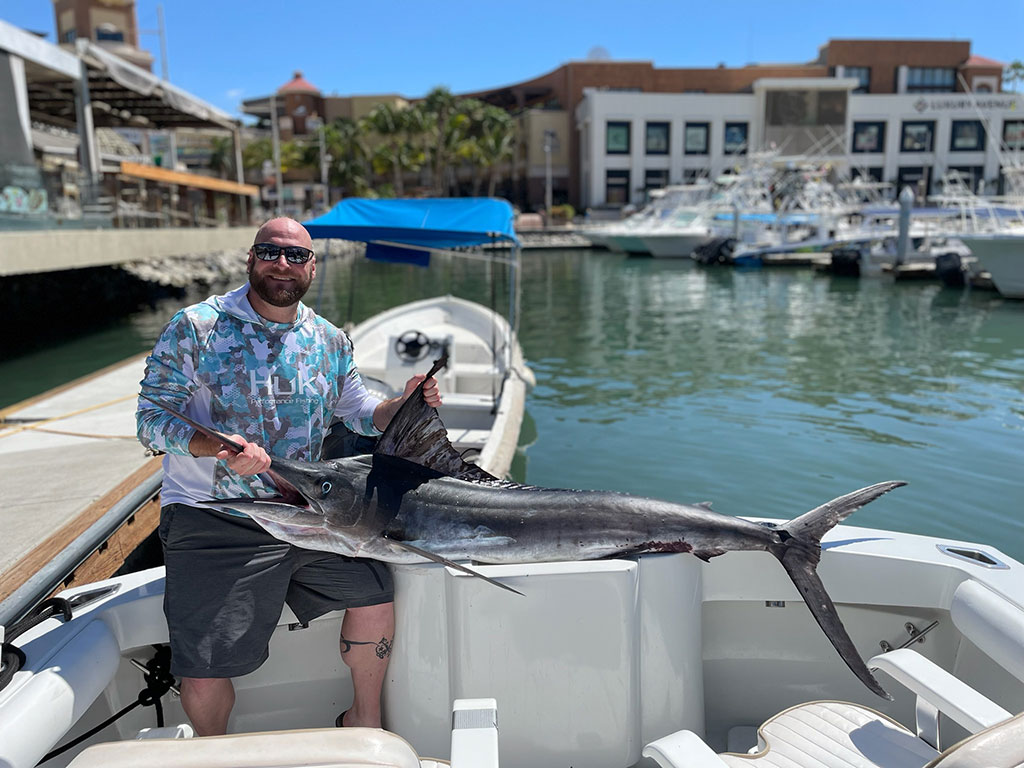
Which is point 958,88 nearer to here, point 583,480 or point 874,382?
point 874,382

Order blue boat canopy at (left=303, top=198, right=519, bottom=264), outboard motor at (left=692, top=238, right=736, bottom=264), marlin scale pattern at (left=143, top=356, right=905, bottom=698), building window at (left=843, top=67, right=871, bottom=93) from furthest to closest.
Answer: building window at (left=843, top=67, right=871, bottom=93) → outboard motor at (left=692, top=238, right=736, bottom=264) → blue boat canopy at (left=303, top=198, right=519, bottom=264) → marlin scale pattern at (left=143, top=356, right=905, bottom=698)

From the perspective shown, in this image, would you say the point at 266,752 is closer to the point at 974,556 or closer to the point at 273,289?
the point at 273,289

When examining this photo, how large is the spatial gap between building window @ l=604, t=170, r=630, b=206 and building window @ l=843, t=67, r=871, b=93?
23684 millimetres

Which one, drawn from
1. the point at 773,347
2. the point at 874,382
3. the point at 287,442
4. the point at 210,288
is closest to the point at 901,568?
the point at 287,442

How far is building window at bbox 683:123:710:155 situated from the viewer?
66000mm

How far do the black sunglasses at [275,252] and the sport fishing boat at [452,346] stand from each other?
14.5 ft

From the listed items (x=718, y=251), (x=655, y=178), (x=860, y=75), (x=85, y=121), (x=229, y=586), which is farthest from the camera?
(x=860, y=75)

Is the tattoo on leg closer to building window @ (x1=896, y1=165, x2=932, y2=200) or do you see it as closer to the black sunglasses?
the black sunglasses

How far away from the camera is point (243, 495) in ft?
9.33

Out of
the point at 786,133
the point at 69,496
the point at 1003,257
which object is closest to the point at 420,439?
the point at 69,496

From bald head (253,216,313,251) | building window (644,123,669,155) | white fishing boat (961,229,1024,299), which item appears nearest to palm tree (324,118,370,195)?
building window (644,123,669,155)

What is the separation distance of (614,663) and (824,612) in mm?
814

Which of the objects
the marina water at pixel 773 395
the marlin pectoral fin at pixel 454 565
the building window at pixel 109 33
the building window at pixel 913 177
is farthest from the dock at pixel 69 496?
the building window at pixel 109 33

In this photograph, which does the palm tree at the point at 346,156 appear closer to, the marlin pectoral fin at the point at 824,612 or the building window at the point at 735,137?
the building window at the point at 735,137
